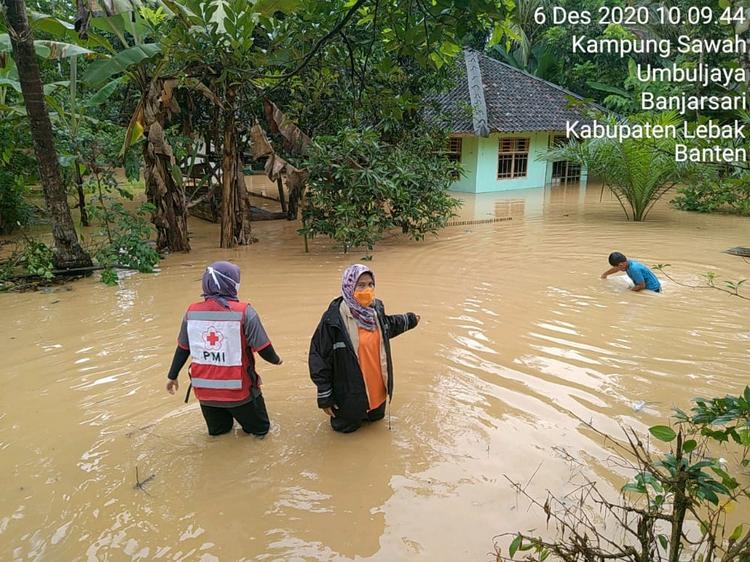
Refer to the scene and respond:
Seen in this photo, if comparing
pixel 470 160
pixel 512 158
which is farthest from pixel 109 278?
pixel 512 158

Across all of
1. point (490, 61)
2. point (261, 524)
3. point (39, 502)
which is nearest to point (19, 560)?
point (39, 502)

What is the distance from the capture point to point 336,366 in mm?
3918

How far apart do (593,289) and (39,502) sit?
711 centimetres

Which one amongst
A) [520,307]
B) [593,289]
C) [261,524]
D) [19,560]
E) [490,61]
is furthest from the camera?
[490,61]

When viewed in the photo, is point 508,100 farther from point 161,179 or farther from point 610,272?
point 161,179

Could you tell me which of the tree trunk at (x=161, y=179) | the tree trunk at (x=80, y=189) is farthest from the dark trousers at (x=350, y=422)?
the tree trunk at (x=80, y=189)

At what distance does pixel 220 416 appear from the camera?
409 centimetres

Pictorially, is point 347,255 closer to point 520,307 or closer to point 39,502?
point 520,307

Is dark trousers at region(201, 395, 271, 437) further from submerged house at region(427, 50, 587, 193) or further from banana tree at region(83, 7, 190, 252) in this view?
submerged house at region(427, 50, 587, 193)

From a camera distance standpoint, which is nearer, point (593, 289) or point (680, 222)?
point (593, 289)

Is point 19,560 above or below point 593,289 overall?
below

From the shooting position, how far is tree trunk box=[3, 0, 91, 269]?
702cm

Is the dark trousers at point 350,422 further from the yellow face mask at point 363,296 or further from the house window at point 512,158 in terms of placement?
the house window at point 512,158

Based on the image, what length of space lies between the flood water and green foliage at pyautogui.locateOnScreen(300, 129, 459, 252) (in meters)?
1.35
